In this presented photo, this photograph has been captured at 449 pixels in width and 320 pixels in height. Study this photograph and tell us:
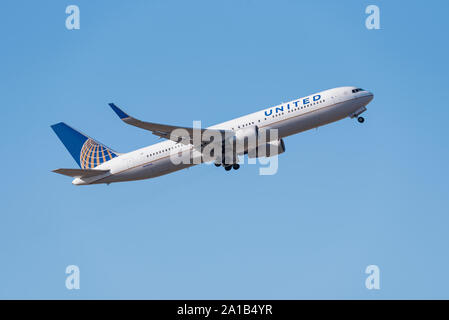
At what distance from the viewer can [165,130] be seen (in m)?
50.7

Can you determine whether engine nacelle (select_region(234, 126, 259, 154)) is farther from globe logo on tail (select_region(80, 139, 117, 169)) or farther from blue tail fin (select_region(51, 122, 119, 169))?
globe logo on tail (select_region(80, 139, 117, 169))

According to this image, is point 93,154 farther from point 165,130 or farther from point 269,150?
point 269,150

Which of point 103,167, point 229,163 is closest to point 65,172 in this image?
point 103,167

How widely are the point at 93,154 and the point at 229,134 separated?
47.1 ft

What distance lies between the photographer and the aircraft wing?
4700 cm

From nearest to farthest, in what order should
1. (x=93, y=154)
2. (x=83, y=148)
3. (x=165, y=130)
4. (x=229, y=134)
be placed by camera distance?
(x=165, y=130) → (x=229, y=134) → (x=93, y=154) → (x=83, y=148)

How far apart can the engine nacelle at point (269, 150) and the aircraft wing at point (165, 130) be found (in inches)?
189

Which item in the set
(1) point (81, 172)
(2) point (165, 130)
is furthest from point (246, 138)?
(1) point (81, 172)

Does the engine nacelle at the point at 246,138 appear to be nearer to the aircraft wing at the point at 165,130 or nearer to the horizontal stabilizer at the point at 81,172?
the aircraft wing at the point at 165,130

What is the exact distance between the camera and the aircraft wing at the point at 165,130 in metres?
47.0

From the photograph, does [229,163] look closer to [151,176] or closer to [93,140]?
[151,176]

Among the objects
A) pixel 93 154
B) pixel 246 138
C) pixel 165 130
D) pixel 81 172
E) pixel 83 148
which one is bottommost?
pixel 81 172

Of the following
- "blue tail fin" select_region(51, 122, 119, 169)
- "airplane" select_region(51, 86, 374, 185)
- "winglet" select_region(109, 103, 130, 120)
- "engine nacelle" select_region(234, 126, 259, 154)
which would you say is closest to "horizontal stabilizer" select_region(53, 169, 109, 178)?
"airplane" select_region(51, 86, 374, 185)

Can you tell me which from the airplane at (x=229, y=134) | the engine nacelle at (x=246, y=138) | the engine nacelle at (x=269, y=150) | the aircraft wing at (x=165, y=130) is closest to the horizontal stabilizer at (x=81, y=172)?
the airplane at (x=229, y=134)
